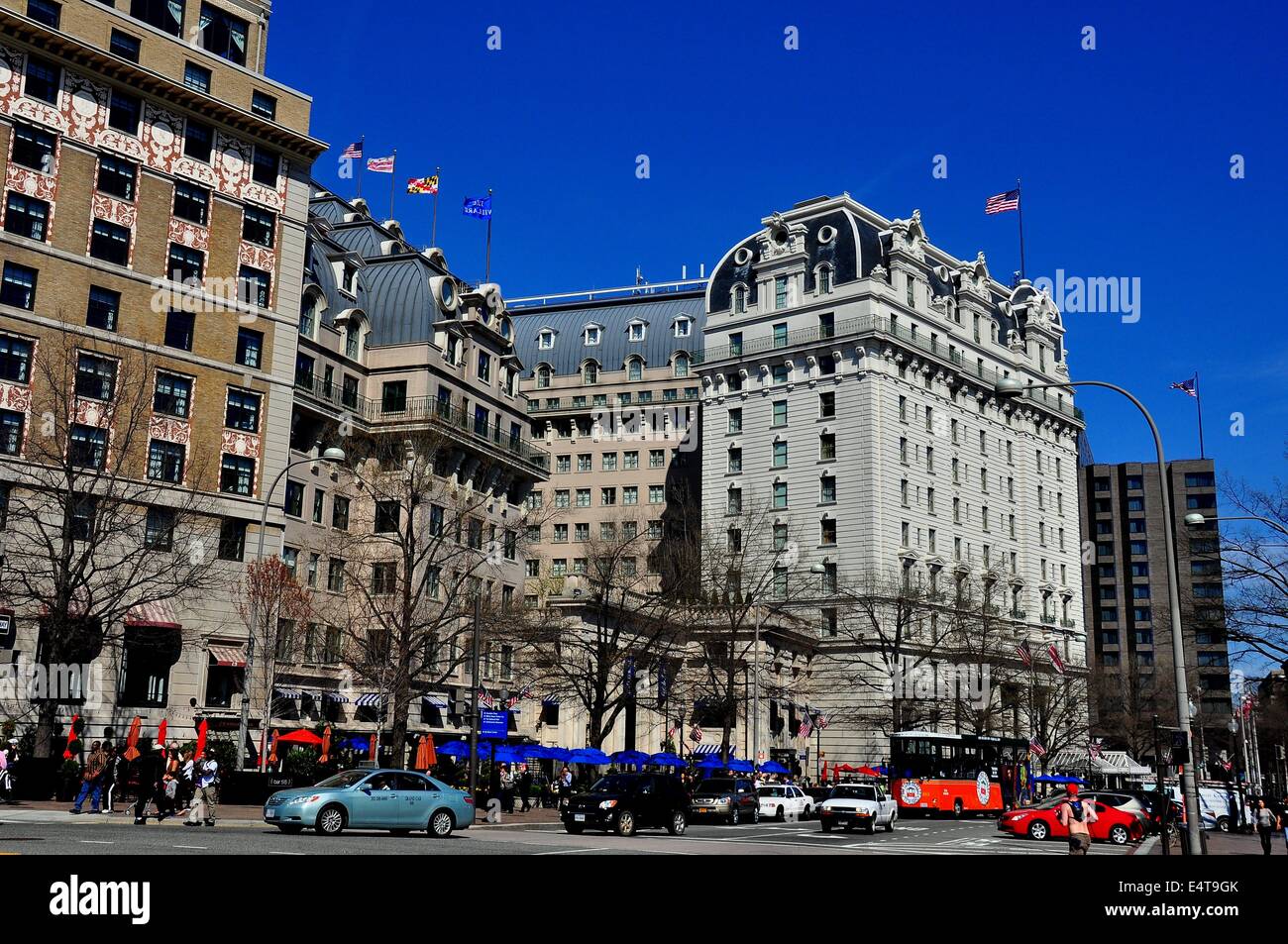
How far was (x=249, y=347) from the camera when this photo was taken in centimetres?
5622

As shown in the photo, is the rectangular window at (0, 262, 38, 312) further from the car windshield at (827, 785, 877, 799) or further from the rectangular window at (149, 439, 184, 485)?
the car windshield at (827, 785, 877, 799)

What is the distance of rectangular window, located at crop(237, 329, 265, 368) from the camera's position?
55.8m

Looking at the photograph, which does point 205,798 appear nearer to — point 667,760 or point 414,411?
point 667,760

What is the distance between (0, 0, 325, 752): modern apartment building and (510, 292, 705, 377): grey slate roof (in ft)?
214

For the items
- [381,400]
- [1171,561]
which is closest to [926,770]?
[1171,561]

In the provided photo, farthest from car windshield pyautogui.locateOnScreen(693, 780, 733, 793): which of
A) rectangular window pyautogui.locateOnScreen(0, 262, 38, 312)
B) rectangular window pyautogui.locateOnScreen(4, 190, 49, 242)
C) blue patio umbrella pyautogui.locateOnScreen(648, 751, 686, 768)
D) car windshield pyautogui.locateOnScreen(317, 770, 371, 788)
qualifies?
rectangular window pyautogui.locateOnScreen(4, 190, 49, 242)

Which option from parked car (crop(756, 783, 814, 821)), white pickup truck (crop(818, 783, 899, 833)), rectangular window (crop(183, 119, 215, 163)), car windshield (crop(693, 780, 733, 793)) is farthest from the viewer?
rectangular window (crop(183, 119, 215, 163))

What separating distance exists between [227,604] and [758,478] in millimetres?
50705

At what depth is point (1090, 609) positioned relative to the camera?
164 meters

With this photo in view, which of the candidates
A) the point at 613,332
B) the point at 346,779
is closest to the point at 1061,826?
the point at 346,779

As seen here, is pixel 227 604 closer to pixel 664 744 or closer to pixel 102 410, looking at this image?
pixel 102 410

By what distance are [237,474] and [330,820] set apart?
3258cm

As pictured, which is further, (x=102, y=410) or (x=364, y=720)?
(x=364, y=720)

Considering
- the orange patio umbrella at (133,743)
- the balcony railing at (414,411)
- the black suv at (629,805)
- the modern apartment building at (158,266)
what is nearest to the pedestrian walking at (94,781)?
the orange patio umbrella at (133,743)
